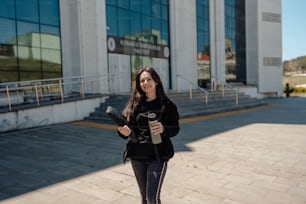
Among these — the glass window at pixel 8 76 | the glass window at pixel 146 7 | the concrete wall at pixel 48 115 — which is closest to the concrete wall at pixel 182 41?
the glass window at pixel 146 7

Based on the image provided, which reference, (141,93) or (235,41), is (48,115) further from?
(235,41)

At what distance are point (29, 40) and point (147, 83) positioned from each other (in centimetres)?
1342

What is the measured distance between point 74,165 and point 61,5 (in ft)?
39.8

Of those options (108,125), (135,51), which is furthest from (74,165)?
(135,51)

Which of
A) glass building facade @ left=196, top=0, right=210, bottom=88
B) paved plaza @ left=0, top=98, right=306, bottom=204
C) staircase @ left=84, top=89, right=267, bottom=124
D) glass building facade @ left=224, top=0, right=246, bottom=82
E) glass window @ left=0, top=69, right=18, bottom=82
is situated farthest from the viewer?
glass building facade @ left=224, top=0, right=246, bottom=82

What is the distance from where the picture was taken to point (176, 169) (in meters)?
5.73

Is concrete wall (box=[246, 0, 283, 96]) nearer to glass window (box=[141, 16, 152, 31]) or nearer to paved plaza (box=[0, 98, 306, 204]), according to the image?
glass window (box=[141, 16, 152, 31])

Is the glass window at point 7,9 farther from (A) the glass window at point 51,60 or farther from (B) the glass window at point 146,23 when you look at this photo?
(B) the glass window at point 146,23

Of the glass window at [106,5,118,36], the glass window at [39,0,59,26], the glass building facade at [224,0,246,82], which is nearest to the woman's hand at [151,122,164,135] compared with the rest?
the glass window at [39,0,59,26]

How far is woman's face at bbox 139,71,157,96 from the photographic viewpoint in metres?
2.87

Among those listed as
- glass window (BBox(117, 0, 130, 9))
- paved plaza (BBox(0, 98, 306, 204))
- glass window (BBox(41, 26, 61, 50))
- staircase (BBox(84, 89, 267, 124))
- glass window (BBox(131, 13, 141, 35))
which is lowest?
paved plaza (BBox(0, 98, 306, 204))

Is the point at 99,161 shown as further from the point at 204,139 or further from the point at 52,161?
the point at 204,139

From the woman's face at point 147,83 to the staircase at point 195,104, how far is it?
31.6 ft

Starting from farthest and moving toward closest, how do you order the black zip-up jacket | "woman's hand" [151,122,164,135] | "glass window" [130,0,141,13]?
"glass window" [130,0,141,13] → the black zip-up jacket → "woman's hand" [151,122,164,135]
